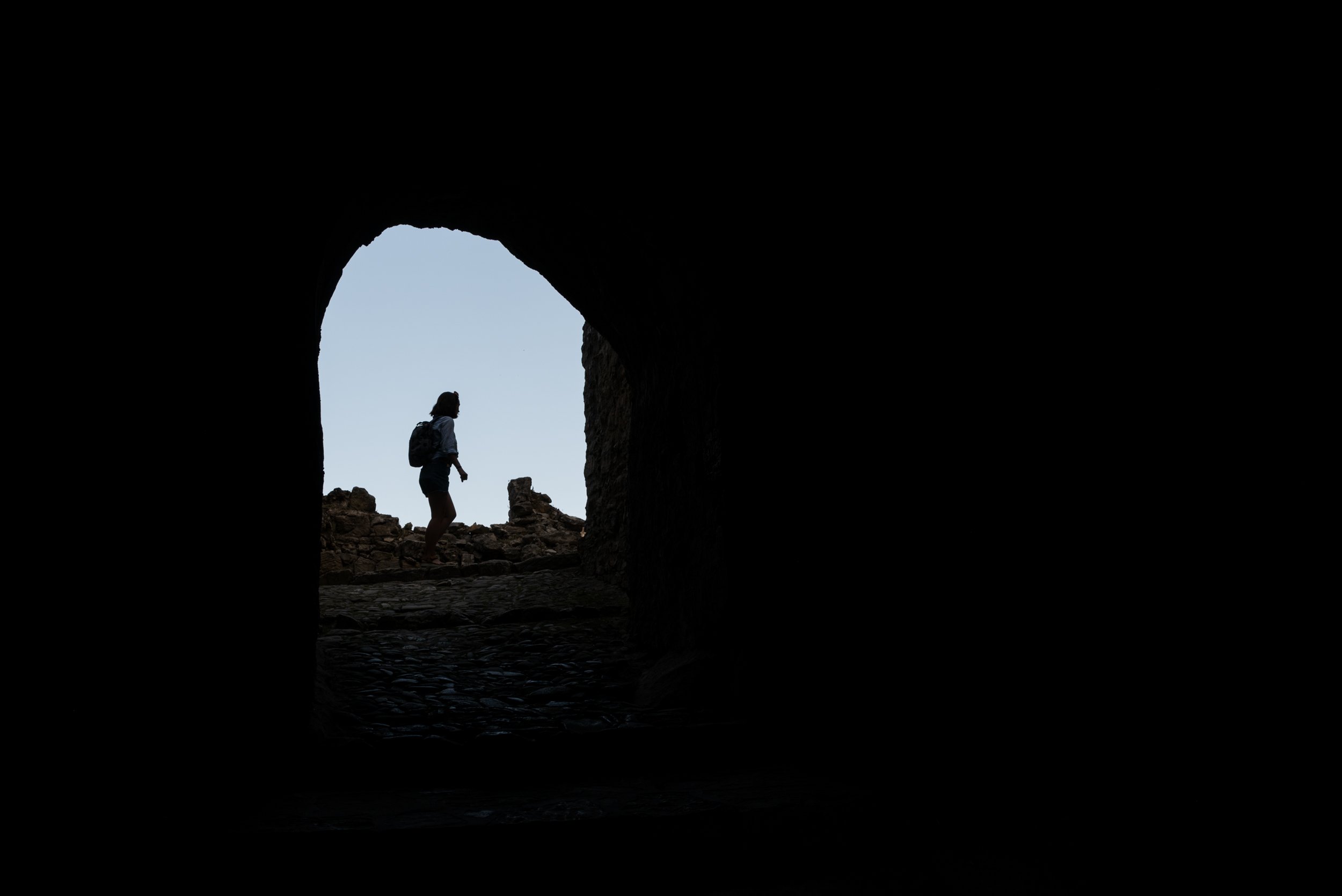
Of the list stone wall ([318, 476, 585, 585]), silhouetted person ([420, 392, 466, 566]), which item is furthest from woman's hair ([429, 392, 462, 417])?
stone wall ([318, 476, 585, 585])

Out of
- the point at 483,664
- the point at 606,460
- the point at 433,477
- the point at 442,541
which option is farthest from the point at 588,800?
the point at 442,541

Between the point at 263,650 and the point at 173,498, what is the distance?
51cm

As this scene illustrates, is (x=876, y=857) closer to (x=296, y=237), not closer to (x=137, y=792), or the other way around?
(x=137, y=792)

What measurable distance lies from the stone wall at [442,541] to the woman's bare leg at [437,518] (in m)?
0.27

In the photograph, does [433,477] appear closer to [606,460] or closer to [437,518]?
[437,518]

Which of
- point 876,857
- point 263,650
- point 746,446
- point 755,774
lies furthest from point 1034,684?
point 263,650

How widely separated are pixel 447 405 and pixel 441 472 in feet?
2.22

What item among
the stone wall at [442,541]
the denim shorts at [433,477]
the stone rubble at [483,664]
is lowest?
the stone rubble at [483,664]

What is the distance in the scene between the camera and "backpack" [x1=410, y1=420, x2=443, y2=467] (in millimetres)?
7438

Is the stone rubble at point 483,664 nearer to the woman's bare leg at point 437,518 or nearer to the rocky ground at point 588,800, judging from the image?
the rocky ground at point 588,800

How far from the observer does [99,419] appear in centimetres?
174

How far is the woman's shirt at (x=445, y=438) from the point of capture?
293 inches

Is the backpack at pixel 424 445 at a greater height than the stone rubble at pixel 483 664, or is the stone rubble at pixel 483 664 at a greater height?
the backpack at pixel 424 445

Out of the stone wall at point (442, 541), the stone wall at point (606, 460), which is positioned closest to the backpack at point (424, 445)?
the stone wall at point (442, 541)
